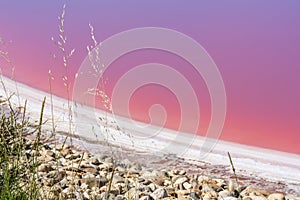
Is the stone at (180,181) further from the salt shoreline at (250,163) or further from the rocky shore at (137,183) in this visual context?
the salt shoreline at (250,163)

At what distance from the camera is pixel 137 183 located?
3.65 metres

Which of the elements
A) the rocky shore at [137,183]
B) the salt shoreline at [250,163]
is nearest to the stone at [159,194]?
the rocky shore at [137,183]

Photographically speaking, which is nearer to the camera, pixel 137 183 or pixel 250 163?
pixel 137 183

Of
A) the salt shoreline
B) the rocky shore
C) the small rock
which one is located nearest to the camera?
the rocky shore

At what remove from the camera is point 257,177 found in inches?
178

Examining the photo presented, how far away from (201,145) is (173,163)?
81cm

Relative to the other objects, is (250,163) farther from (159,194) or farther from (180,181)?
(159,194)

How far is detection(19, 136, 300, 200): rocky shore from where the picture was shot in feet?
10.9

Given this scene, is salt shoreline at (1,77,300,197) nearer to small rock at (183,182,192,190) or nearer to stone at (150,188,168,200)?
small rock at (183,182,192,190)

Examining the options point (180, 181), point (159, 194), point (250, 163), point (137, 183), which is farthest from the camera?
point (250, 163)

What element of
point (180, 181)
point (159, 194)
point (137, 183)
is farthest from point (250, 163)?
point (159, 194)

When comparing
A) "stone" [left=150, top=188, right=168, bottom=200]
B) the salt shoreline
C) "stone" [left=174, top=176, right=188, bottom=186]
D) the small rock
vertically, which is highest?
the salt shoreline

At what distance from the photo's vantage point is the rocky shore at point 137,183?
3.33 meters

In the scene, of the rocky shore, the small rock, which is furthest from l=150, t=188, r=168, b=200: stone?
the small rock
